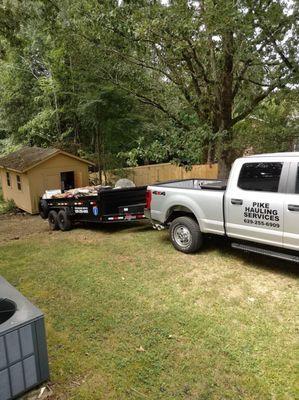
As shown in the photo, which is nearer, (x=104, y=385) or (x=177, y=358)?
(x=104, y=385)

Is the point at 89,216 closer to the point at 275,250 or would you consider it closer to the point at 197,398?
the point at 275,250

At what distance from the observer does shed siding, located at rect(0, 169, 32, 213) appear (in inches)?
571

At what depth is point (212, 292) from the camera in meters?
4.86

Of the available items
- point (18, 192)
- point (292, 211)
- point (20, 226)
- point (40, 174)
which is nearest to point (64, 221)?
point (20, 226)

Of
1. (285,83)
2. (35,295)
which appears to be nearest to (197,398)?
(35,295)

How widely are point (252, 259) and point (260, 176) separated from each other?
173 cm

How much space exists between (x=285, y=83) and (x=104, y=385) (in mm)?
8309

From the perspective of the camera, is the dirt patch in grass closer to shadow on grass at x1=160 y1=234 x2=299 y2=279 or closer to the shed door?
the shed door

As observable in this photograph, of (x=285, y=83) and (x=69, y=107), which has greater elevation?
(x=69, y=107)

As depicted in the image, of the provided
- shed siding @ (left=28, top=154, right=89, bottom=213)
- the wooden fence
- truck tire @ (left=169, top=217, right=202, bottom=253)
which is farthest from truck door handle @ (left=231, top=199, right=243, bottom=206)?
the wooden fence

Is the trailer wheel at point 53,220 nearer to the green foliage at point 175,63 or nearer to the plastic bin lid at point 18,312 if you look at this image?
the green foliage at point 175,63

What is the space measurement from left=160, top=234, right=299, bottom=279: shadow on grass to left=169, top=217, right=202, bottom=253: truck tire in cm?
27

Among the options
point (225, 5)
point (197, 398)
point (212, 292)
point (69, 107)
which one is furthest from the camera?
point (69, 107)

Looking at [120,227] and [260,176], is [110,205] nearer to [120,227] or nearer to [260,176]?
[120,227]
